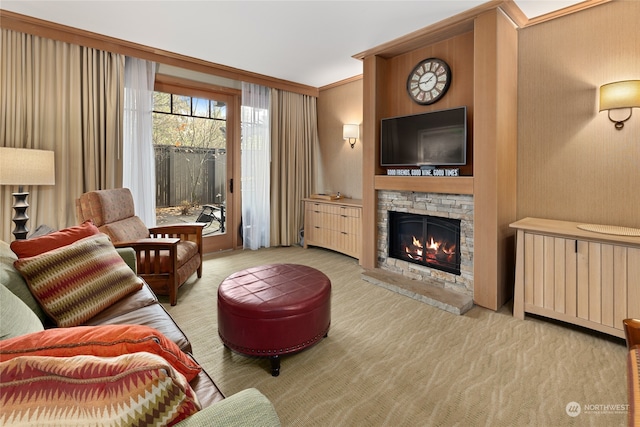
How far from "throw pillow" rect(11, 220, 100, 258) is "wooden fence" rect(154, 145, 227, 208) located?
95.2 inches

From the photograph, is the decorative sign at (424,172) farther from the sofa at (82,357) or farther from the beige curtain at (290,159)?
the sofa at (82,357)

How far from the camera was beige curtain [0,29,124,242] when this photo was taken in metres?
3.01

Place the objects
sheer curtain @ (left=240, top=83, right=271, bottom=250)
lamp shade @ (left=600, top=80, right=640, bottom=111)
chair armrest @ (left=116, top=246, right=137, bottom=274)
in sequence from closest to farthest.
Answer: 1. chair armrest @ (left=116, top=246, right=137, bottom=274)
2. lamp shade @ (left=600, top=80, right=640, bottom=111)
3. sheer curtain @ (left=240, top=83, right=271, bottom=250)

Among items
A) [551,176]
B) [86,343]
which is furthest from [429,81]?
[86,343]

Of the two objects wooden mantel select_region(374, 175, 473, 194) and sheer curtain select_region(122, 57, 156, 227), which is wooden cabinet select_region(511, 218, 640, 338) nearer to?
wooden mantel select_region(374, 175, 473, 194)

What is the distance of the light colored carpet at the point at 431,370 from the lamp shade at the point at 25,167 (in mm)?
1483

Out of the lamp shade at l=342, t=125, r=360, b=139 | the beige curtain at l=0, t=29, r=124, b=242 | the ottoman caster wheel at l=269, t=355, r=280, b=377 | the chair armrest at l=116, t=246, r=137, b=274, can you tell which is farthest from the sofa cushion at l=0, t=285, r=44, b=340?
Result: the lamp shade at l=342, t=125, r=360, b=139

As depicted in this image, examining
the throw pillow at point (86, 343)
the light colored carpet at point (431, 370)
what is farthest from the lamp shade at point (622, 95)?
the throw pillow at point (86, 343)

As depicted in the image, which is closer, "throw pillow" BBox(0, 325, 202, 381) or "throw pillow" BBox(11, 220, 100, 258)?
"throw pillow" BBox(0, 325, 202, 381)

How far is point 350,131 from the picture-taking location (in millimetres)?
4652

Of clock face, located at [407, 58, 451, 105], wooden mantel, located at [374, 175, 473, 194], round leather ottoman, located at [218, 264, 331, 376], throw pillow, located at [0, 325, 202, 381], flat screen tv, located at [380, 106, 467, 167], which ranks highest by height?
clock face, located at [407, 58, 451, 105]

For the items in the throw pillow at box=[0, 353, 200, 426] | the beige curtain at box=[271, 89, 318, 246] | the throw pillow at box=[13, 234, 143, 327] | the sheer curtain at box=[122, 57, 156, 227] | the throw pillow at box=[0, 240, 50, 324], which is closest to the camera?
the throw pillow at box=[0, 353, 200, 426]

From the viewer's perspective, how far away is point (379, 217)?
385cm

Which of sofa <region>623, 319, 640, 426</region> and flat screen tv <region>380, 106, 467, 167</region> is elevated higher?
flat screen tv <region>380, 106, 467, 167</region>
